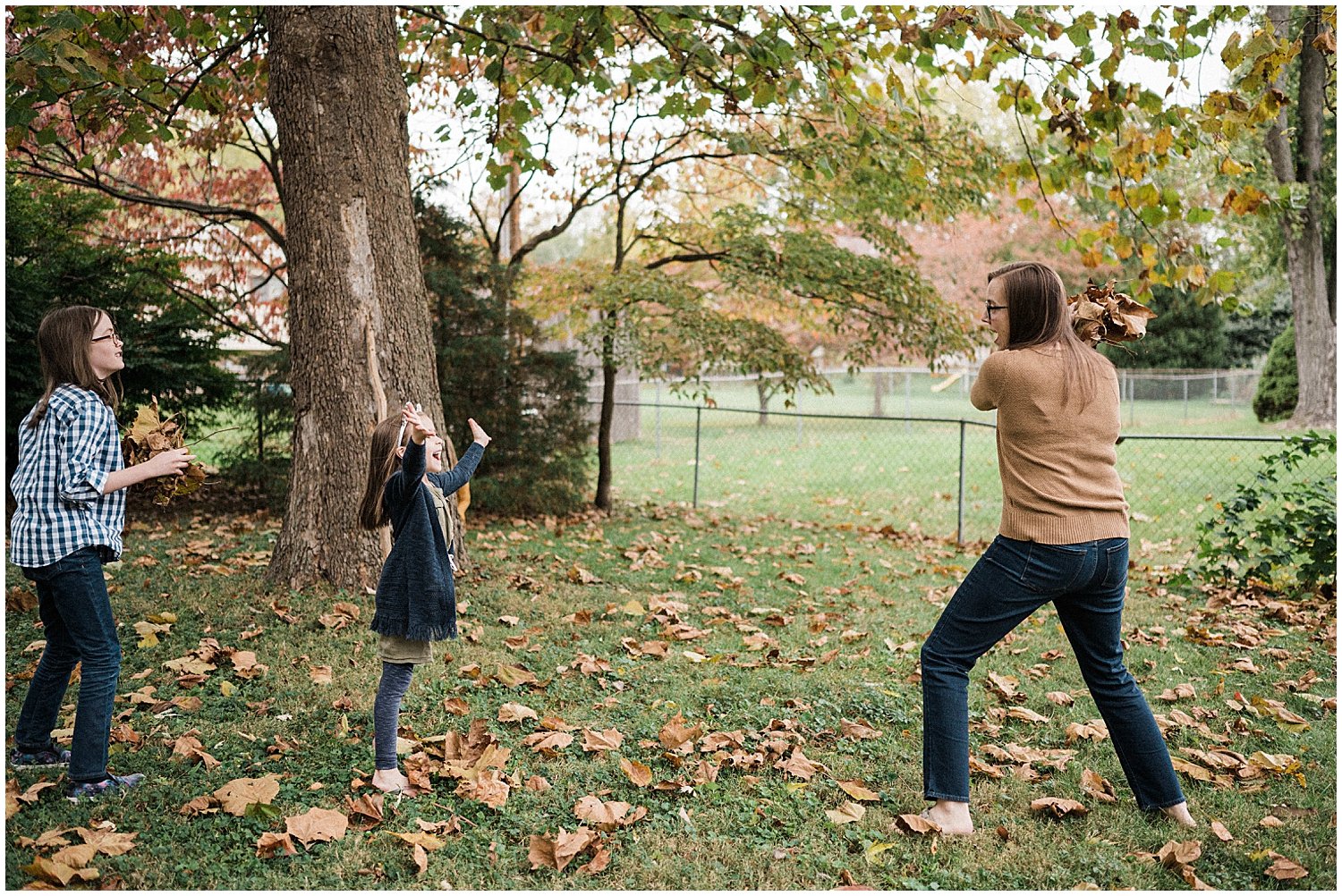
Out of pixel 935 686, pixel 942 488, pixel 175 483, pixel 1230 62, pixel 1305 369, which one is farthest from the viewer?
pixel 1305 369

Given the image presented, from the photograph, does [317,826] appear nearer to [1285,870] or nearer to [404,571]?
[404,571]

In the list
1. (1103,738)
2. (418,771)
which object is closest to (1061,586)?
(1103,738)

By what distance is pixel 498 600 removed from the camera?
643cm

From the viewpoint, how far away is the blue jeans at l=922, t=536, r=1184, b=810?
131 inches

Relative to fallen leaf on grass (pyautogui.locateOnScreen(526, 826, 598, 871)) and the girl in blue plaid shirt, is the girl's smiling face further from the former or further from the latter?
fallen leaf on grass (pyautogui.locateOnScreen(526, 826, 598, 871))

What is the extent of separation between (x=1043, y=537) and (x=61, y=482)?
11.2 ft

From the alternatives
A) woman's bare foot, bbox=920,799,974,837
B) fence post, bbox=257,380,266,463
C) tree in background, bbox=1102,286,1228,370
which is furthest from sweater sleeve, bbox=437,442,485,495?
tree in background, bbox=1102,286,1228,370

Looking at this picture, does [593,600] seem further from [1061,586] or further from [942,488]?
[942,488]

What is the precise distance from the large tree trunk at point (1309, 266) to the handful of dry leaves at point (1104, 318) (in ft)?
57.8

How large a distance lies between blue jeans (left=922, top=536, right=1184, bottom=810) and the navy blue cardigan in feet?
5.87

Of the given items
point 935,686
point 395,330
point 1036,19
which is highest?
point 1036,19

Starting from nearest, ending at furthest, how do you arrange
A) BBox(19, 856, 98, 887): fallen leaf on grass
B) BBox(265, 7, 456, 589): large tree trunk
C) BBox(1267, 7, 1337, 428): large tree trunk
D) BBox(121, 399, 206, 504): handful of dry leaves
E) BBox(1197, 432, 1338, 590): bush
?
BBox(19, 856, 98, 887): fallen leaf on grass < BBox(121, 399, 206, 504): handful of dry leaves < BBox(265, 7, 456, 589): large tree trunk < BBox(1197, 432, 1338, 590): bush < BBox(1267, 7, 1337, 428): large tree trunk

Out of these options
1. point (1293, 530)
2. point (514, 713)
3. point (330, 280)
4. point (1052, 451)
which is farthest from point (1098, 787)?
point (330, 280)

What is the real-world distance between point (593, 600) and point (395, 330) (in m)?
2.21
